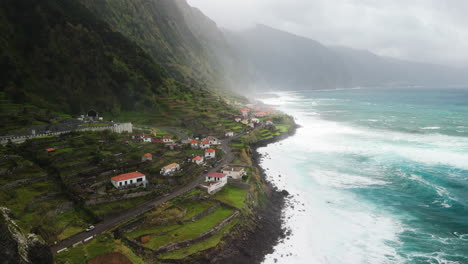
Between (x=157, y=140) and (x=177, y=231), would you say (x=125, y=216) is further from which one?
(x=157, y=140)

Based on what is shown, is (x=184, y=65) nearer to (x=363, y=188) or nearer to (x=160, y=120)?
(x=160, y=120)

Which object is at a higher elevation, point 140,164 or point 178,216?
point 140,164

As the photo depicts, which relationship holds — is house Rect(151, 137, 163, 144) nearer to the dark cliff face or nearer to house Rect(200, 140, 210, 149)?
house Rect(200, 140, 210, 149)

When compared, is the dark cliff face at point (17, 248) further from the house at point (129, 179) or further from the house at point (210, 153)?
the house at point (210, 153)

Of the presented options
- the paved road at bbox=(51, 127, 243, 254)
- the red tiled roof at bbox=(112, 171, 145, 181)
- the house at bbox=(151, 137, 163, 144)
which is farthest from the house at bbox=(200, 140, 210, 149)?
the red tiled roof at bbox=(112, 171, 145, 181)

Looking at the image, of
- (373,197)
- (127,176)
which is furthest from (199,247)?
(373,197)

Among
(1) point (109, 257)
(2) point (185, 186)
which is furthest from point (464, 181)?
(1) point (109, 257)
